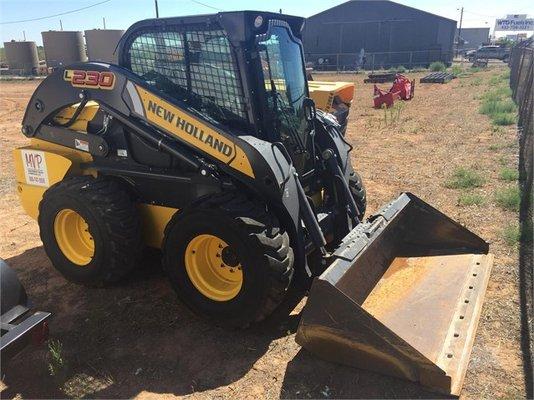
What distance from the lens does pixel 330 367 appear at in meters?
3.23

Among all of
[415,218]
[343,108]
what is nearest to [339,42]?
[343,108]

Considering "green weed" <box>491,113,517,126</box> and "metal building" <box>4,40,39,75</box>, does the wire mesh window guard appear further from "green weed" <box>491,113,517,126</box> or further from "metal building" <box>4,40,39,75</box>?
"metal building" <box>4,40,39,75</box>

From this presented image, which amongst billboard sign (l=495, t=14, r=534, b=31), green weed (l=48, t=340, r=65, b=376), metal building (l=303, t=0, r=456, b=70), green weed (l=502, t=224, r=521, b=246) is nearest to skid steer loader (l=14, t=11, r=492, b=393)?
green weed (l=48, t=340, r=65, b=376)

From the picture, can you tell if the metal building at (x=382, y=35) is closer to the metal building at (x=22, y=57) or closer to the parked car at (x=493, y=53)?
the parked car at (x=493, y=53)

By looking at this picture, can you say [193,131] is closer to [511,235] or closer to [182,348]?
[182,348]

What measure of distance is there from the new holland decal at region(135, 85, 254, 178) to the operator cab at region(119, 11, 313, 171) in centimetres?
9

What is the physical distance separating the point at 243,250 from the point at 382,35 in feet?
140

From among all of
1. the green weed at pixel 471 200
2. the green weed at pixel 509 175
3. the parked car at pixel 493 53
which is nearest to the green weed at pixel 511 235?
the green weed at pixel 471 200

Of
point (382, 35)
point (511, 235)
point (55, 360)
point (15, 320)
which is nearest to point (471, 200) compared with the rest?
point (511, 235)

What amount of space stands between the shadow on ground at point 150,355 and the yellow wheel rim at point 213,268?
33 centimetres

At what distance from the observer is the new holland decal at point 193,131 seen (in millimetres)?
3573

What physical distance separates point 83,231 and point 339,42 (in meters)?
42.0

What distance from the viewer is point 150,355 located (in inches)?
137

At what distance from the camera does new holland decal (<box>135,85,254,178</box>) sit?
141 inches
